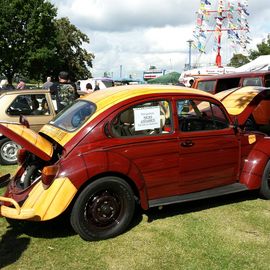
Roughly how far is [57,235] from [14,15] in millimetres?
39550

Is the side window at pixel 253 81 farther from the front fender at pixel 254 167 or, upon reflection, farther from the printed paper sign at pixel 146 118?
the printed paper sign at pixel 146 118

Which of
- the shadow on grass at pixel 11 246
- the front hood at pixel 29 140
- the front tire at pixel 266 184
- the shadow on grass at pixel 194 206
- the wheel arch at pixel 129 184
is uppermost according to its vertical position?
the front hood at pixel 29 140

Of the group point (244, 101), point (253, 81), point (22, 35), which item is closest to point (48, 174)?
point (244, 101)

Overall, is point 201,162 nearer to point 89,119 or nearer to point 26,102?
point 89,119

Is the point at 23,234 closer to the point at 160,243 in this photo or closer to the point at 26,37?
the point at 160,243

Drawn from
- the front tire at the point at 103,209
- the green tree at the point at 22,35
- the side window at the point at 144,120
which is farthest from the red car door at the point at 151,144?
the green tree at the point at 22,35

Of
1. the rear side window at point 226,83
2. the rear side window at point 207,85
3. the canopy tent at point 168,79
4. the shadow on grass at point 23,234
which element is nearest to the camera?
the shadow on grass at point 23,234

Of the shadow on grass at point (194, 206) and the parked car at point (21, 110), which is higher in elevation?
the parked car at point (21, 110)

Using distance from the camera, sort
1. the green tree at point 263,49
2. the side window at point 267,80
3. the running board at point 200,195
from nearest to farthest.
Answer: the running board at point 200,195
the side window at point 267,80
the green tree at point 263,49

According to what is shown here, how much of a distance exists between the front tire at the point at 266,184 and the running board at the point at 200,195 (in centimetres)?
36

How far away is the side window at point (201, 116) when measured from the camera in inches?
204

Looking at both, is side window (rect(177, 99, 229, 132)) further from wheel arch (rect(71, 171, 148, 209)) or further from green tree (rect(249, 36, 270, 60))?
green tree (rect(249, 36, 270, 60))

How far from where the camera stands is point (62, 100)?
8.94 meters

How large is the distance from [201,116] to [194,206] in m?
1.25
